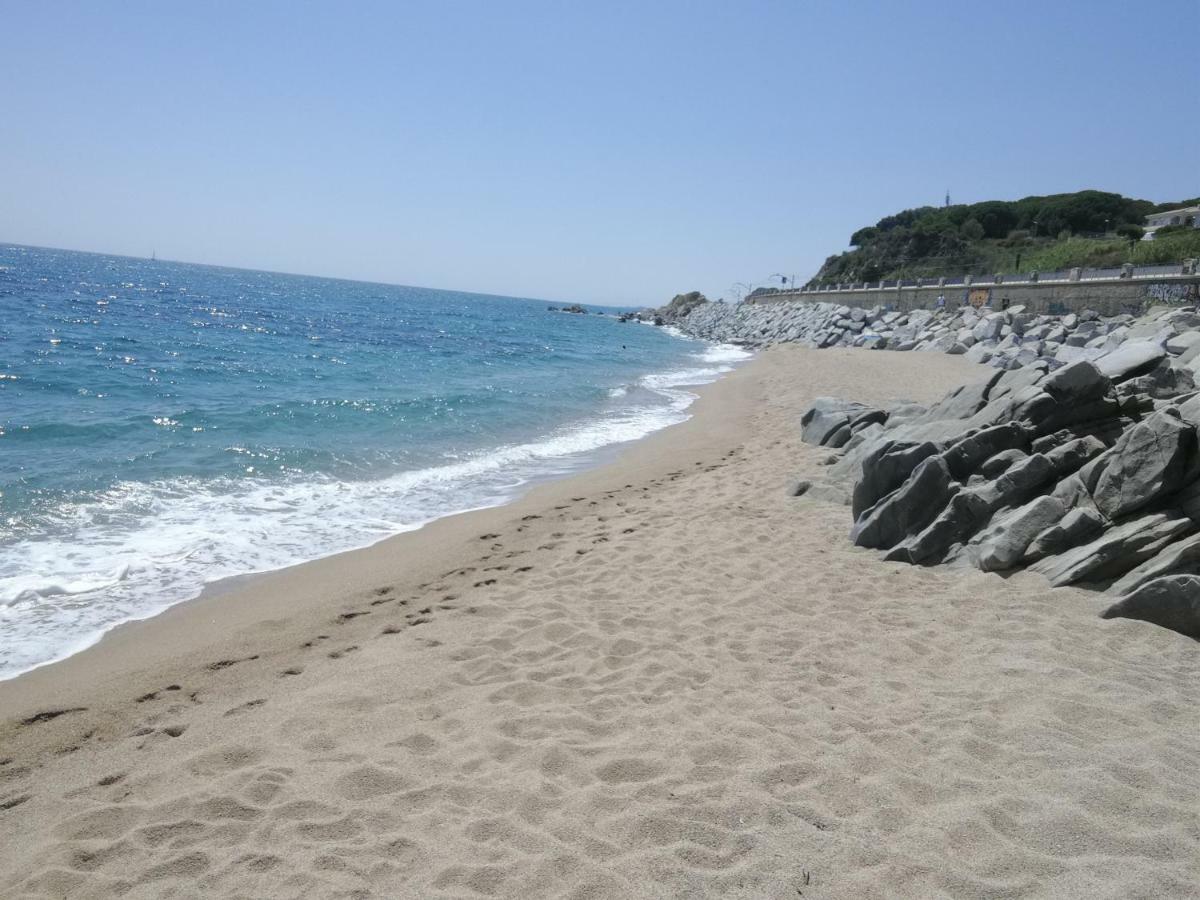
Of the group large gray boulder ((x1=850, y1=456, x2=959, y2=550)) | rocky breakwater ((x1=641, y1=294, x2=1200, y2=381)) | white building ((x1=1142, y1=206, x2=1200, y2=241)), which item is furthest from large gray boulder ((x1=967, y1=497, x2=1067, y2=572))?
white building ((x1=1142, y1=206, x2=1200, y2=241))

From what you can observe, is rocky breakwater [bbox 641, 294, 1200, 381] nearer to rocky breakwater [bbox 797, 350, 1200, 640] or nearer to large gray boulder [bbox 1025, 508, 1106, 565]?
rocky breakwater [bbox 797, 350, 1200, 640]

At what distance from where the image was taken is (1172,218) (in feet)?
163

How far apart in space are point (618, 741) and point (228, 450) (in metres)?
9.63

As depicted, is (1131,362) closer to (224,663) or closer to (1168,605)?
(1168,605)

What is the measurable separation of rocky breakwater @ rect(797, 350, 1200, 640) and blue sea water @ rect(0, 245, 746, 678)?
5184mm

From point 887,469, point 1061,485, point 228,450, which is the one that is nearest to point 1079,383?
point 1061,485

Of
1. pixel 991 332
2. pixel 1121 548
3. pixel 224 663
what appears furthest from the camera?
pixel 991 332

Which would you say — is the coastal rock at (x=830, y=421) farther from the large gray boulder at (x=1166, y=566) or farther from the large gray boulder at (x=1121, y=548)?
the large gray boulder at (x=1166, y=566)

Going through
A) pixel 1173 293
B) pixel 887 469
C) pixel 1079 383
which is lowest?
pixel 887 469

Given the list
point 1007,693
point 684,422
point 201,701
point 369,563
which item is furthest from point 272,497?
point 684,422

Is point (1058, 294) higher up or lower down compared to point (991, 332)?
higher up

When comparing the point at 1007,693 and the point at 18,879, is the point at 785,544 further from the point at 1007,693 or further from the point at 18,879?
the point at 18,879

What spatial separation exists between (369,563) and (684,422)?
32.8 ft

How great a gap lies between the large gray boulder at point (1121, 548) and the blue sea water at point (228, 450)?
641 centimetres
